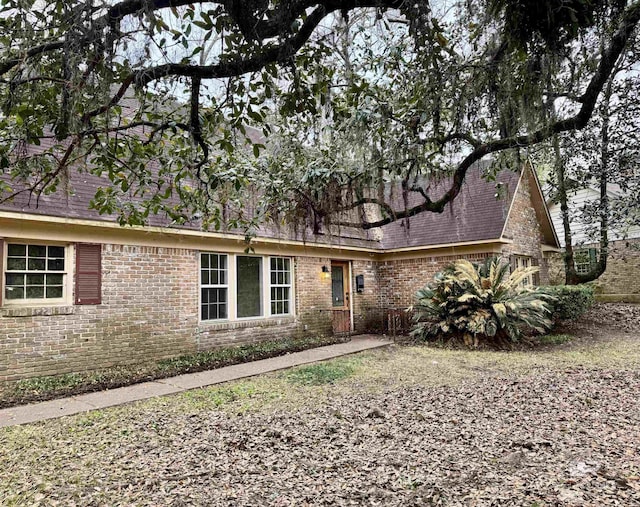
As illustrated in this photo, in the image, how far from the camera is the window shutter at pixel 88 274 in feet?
23.4

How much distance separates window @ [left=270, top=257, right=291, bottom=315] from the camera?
10.5 metres

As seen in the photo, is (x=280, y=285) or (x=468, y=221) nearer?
(x=280, y=285)

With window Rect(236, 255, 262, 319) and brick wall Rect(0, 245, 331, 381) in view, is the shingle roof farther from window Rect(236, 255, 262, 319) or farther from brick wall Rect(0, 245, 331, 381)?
brick wall Rect(0, 245, 331, 381)

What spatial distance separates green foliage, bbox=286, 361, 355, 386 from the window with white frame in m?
2.74

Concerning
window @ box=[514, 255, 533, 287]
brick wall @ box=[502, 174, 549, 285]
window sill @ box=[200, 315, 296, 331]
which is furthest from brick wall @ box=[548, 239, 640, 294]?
window sill @ box=[200, 315, 296, 331]

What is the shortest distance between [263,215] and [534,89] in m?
3.98

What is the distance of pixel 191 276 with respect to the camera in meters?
8.75

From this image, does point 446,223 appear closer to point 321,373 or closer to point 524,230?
point 524,230

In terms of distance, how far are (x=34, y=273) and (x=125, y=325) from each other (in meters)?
1.69

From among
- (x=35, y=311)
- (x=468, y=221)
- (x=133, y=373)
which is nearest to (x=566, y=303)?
(x=468, y=221)

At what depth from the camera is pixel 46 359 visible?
6.69 meters

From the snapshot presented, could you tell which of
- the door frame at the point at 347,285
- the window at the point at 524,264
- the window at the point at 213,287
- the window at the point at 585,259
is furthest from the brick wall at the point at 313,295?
the window at the point at 585,259

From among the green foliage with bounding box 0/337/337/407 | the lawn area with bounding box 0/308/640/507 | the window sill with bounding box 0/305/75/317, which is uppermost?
the window sill with bounding box 0/305/75/317

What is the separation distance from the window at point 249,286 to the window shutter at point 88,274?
304cm
